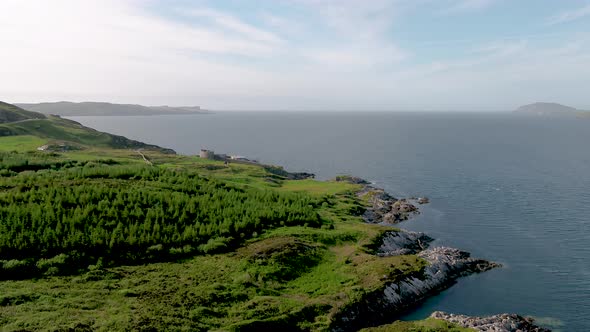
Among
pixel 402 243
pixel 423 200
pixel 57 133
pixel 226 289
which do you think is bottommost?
pixel 423 200

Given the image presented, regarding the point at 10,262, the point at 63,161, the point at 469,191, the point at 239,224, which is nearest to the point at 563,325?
the point at 239,224

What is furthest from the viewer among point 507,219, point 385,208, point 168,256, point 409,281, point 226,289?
point 385,208

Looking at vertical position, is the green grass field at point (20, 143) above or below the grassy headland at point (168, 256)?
above

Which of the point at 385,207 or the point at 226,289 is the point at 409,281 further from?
the point at 385,207

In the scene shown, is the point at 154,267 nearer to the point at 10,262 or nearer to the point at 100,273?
the point at 100,273

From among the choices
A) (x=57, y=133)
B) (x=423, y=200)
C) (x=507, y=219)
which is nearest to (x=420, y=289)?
(x=507, y=219)

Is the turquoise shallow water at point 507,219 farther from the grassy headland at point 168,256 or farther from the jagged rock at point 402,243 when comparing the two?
the grassy headland at point 168,256

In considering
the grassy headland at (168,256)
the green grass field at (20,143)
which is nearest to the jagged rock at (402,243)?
the grassy headland at (168,256)
